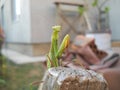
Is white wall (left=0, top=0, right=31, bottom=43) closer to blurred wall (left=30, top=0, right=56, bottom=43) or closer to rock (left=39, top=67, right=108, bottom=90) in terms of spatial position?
blurred wall (left=30, top=0, right=56, bottom=43)

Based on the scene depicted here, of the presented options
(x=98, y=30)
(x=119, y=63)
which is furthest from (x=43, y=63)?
(x=98, y=30)

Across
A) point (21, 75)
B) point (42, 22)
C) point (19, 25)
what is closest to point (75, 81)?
point (19, 25)

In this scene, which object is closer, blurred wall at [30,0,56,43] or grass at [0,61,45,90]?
blurred wall at [30,0,56,43]

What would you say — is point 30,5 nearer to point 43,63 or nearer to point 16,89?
point 43,63

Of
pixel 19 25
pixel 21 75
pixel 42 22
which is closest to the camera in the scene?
pixel 19 25

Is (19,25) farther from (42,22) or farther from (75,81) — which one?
(75,81)

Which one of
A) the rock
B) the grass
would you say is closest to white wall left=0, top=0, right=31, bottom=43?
the grass
